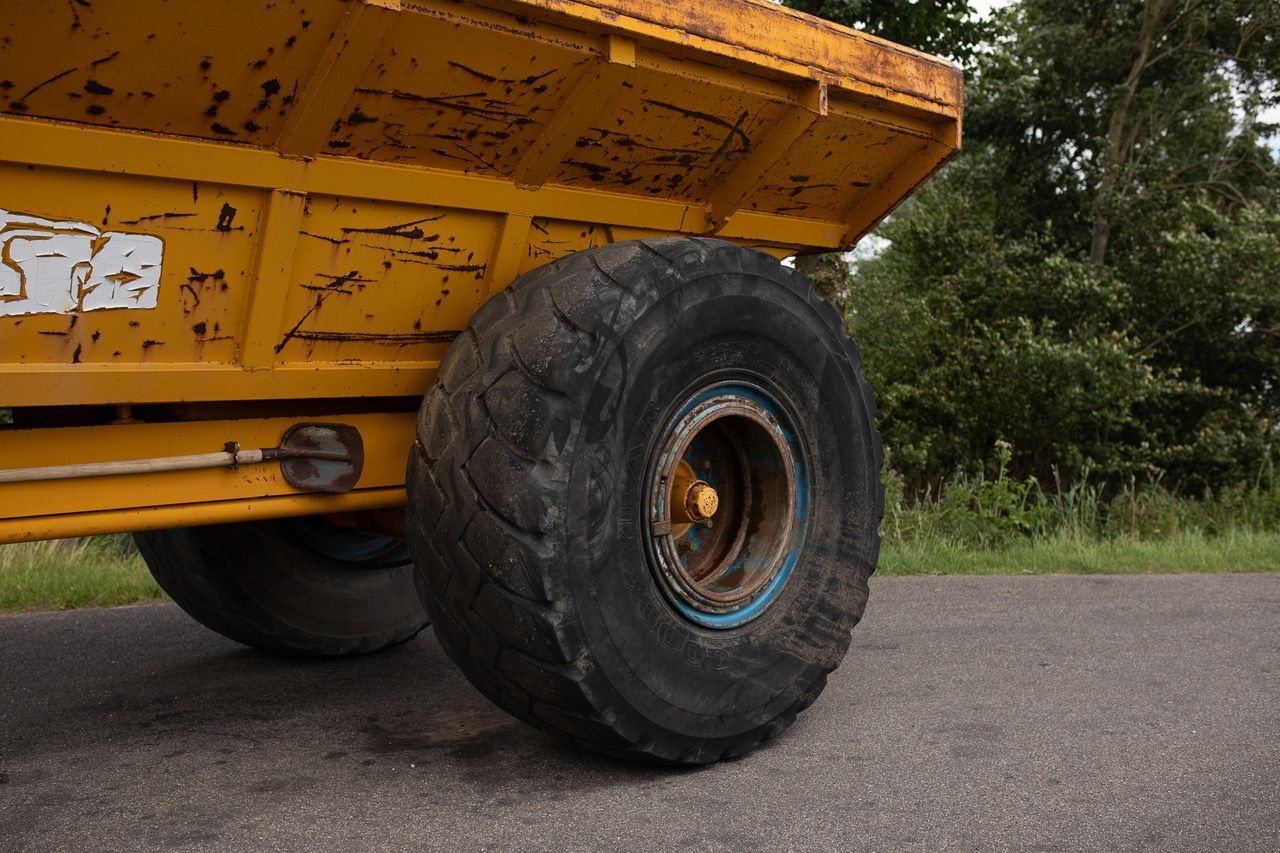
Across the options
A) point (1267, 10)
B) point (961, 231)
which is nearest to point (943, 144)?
point (961, 231)

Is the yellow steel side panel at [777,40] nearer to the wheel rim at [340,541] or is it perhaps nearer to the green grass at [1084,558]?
the wheel rim at [340,541]

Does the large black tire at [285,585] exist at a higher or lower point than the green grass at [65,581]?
higher

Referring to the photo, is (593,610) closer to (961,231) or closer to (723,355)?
(723,355)

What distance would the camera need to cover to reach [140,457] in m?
2.85

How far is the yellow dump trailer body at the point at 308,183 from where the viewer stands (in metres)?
2.49

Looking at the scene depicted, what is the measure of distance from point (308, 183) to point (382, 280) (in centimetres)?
36

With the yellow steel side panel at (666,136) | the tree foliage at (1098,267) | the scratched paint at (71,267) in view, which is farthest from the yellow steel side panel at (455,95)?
the tree foliage at (1098,267)

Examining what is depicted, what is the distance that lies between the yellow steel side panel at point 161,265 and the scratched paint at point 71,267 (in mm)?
14

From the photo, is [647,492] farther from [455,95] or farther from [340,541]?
[340,541]

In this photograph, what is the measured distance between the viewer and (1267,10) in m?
16.5

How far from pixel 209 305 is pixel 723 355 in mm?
1280

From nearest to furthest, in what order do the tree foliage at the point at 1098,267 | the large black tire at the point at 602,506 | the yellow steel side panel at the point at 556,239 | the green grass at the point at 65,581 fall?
the large black tire at the point at 602,506 < the yellow steel side panel at the point at 556,239 < the green grass at the point at 65,581 < the tree foliage at the point at 1098,267

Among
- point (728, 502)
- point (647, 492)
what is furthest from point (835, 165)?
point (647, 492)

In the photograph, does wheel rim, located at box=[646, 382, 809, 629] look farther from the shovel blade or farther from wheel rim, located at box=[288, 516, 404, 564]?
wheel rim, located at box=[288, 516, 404, 564]
